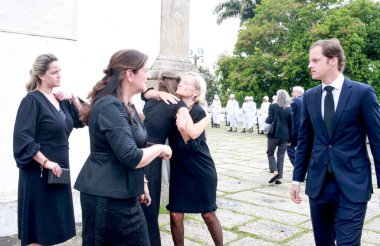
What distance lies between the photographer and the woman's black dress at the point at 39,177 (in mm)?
3131

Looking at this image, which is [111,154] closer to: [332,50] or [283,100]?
[332,50]

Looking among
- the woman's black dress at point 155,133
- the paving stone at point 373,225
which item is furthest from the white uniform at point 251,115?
the woman's black dress at point 155,133

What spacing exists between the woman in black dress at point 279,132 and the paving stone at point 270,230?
275 centimetres

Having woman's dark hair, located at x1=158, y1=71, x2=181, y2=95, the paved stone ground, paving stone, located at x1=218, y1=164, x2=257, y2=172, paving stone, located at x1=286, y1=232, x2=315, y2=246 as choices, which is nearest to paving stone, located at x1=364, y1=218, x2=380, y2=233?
the paved stone ground

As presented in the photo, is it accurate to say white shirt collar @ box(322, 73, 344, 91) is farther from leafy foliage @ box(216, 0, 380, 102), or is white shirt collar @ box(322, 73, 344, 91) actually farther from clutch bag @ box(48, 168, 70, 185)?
leafy foliage @ box(216, 0, 380, 102)

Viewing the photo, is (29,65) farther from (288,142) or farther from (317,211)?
(288,142)

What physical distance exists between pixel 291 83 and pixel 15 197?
2572cm

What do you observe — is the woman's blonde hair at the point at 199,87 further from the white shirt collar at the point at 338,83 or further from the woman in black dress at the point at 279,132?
the woman in black dress at the point at 279,132

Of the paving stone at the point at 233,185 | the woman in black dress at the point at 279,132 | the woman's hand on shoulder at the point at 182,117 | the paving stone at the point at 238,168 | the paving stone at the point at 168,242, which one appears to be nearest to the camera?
the woman's hand on shoulder at the point at 182,117

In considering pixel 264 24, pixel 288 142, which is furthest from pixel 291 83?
pixel 288 142

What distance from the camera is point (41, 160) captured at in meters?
3.15

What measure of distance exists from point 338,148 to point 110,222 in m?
1.60

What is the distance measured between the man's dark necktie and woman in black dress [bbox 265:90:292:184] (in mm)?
4900

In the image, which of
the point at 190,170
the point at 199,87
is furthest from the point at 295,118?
the point at 190,170
